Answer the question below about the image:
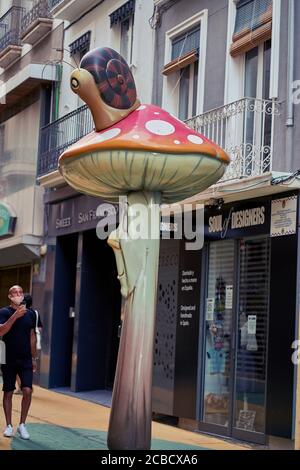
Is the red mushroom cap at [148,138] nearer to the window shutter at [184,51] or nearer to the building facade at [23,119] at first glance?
the window shutter at [184,51]

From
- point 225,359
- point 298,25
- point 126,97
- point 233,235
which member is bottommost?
point 225,359

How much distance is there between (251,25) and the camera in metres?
12.0

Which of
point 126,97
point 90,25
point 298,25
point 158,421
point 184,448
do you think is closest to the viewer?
point 126,97

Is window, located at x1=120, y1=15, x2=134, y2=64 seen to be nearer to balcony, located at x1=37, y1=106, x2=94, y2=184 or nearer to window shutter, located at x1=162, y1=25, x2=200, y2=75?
balcony, located at x1=37, y1=106, x2=94, y2=184

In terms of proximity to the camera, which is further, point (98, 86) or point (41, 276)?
point (41, 276)

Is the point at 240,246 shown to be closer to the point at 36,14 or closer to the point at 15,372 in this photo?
the point at 15,372

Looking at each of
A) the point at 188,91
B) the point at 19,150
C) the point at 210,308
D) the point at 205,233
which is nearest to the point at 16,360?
the point at 210,308

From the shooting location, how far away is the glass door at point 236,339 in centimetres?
1124

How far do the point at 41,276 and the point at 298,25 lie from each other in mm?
9570

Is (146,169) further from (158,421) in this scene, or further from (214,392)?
(158,421)

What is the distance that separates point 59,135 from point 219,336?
7.48m

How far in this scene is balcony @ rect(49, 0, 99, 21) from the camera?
693 inches
